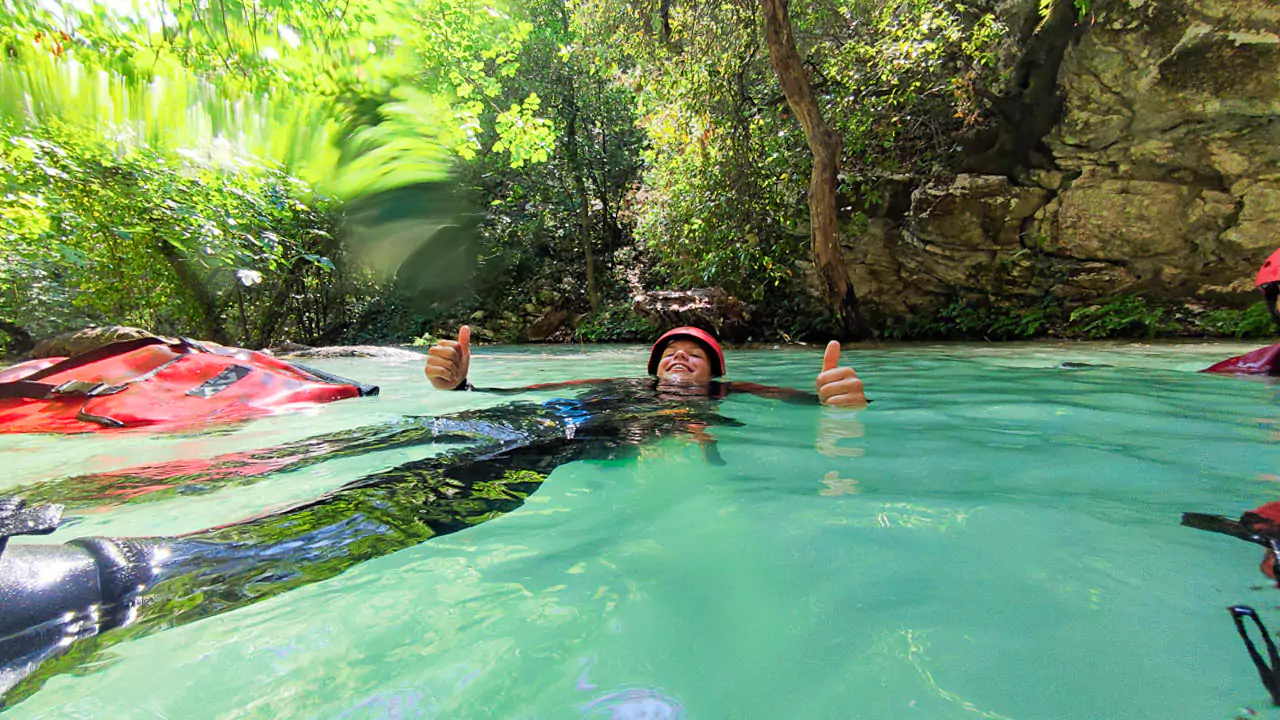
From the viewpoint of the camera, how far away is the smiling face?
4270 mm

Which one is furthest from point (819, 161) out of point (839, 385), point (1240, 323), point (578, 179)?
point (578, 179)

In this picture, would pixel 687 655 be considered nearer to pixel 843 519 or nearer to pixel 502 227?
pixel 843 519

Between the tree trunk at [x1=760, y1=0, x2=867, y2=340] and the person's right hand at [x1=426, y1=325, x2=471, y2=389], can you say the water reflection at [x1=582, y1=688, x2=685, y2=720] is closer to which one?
the person's right hand at [x1=426, y1=325, x2=471, y2=389]

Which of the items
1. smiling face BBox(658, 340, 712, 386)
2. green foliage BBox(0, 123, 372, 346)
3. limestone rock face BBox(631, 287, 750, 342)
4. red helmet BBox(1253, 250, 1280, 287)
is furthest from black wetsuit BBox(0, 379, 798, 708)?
limestone rock face BBox(631, 287, 750, 342)

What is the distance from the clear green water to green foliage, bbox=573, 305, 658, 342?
10694mm

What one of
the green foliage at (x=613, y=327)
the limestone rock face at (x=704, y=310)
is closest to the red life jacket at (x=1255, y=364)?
the limestone rock face at (x=704, y=310)

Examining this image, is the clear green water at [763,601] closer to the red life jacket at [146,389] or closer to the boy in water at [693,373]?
the red life jacket at [146,389]

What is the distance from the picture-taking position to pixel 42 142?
4559 mm

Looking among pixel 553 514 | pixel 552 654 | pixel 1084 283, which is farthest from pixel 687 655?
pixel 1084 283

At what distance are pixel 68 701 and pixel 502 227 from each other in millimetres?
15460

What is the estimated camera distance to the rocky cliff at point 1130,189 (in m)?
7.67

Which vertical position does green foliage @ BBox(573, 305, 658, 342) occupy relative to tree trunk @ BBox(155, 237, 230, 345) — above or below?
below

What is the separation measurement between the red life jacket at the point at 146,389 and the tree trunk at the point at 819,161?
6.97 metres

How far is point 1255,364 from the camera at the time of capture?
13.0 ft
